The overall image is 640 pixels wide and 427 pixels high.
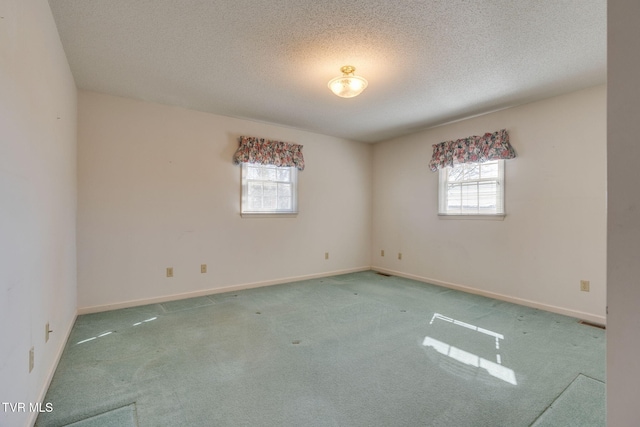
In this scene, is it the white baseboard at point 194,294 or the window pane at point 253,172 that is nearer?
the white baseboard at point 194,294

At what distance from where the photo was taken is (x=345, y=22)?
2.05 meters

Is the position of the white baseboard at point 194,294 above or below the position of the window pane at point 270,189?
below

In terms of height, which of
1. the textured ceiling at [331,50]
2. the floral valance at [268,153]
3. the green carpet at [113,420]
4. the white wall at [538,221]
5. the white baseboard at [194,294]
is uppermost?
the textured ceiling at [331,50]

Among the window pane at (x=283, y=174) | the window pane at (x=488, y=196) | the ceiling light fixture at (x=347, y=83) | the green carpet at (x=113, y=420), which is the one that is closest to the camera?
the green carpet at (x=113, y=420)

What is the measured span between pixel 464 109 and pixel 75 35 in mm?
3937

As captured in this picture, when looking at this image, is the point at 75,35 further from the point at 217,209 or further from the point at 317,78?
the point at 217,209

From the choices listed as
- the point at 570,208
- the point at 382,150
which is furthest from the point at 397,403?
the point at 382,150

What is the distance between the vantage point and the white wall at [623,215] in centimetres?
81

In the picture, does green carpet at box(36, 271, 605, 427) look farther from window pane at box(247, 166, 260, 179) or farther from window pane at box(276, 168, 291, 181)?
window pane at box(276, 168, 291, 181)

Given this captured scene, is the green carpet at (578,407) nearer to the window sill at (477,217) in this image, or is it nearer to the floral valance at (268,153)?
the window sill at (477,217)

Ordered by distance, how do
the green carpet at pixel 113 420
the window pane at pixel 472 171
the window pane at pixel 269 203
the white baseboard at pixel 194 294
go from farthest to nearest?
the window pane at pixel 269 203 < the window pane at pixel 472 171 < the white baseboard at pixel 194 294 < the green carpet at pixel 113 420

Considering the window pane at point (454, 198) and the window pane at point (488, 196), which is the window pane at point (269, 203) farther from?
the window pane at point (488, 196)

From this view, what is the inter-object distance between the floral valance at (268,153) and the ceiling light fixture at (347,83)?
1799 millimetres

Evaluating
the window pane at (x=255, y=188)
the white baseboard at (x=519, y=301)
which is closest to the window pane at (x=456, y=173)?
the white baseboard at (x=519, y=301)
